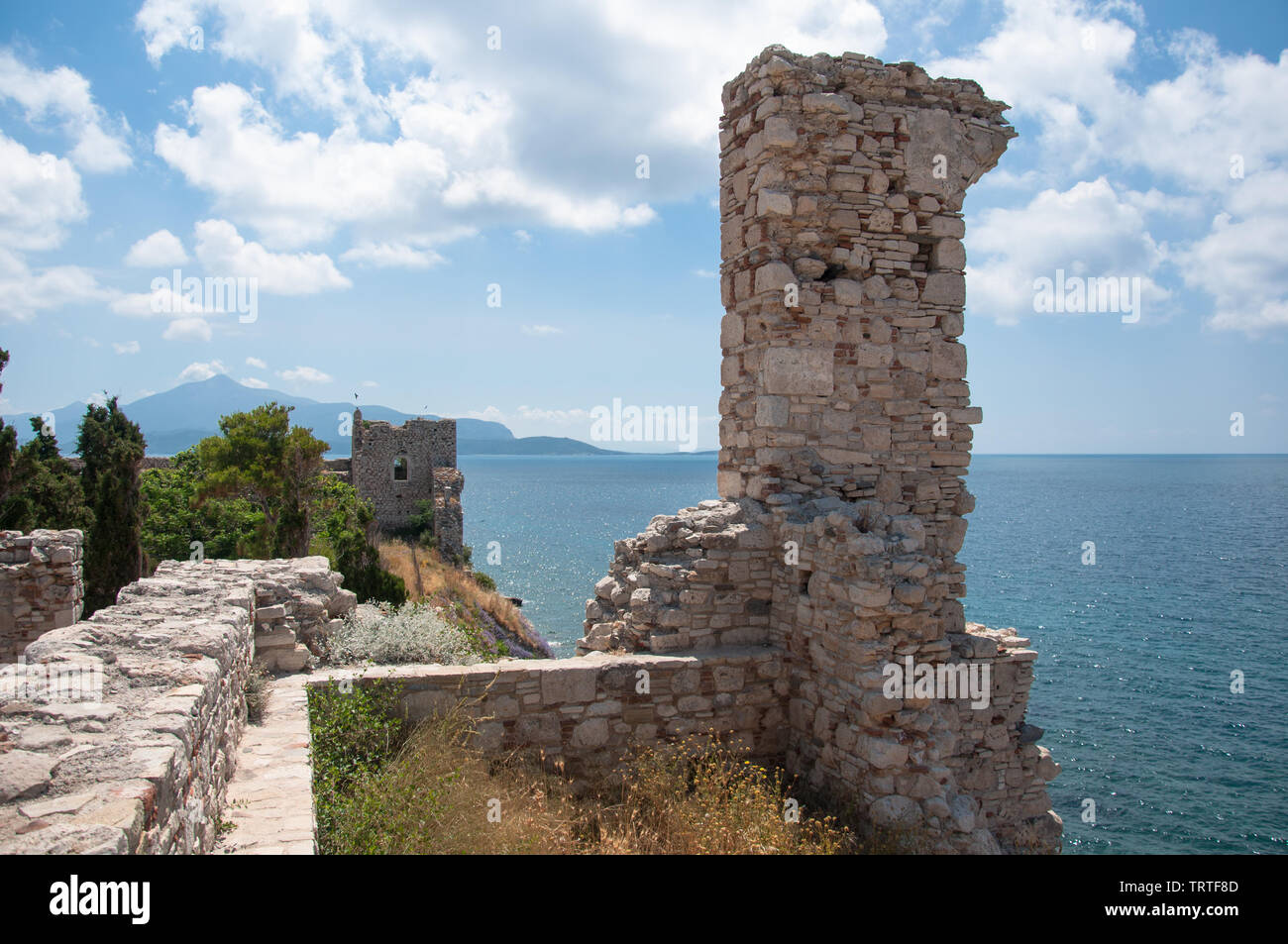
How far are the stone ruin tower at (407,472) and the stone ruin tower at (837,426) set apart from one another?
26.7 m

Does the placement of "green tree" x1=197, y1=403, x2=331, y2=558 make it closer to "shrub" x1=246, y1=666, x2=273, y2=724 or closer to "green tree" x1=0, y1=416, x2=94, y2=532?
"green tree" x1=0, y1=416, x2=94, y2=532

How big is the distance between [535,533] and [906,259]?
63586mm

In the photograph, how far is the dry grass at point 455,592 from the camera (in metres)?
24.7

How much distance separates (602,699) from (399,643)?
5.78ft

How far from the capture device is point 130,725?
3355 mm

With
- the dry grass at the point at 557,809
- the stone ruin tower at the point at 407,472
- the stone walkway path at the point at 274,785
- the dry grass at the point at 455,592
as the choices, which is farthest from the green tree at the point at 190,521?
the dry grass at the point at 557,809

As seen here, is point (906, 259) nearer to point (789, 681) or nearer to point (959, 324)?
point (959, 324)

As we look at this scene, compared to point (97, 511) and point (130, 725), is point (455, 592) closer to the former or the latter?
point (97, 511)

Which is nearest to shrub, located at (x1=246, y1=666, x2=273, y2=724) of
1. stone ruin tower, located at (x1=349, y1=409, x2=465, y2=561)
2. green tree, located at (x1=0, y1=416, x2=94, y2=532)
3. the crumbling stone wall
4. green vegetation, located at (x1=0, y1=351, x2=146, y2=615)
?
the crumbling stone wall

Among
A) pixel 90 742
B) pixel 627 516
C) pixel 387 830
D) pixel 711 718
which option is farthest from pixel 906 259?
pixel 627 516

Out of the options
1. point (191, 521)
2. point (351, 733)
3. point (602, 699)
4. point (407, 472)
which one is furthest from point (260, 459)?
point (602, 699)

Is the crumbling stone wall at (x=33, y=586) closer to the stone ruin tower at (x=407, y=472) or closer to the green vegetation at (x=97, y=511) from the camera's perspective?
the green vegetation at (x=97, y=511)

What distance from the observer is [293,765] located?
471 centimetres

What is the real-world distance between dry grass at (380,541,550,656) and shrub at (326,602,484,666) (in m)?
15.9
